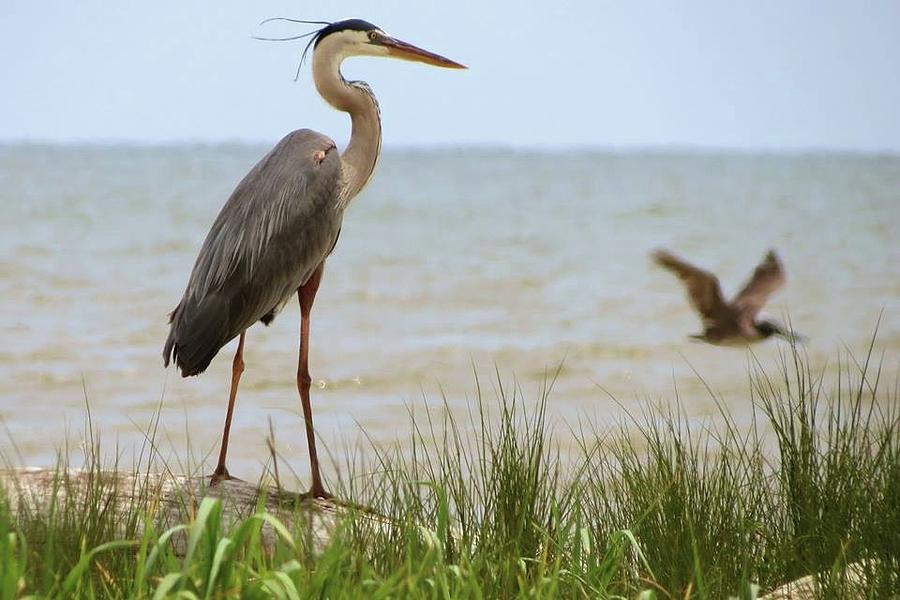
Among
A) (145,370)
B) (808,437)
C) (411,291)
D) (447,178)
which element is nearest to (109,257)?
(411,291)

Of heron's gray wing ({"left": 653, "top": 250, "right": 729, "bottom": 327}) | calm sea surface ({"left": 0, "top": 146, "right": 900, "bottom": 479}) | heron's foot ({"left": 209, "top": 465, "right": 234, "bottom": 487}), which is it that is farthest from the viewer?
calm sea surface ({"left": 0, "top": 146, "right": 900, "bottom": 479})

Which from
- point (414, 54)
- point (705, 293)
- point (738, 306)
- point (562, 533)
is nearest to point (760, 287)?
point (738, 306)

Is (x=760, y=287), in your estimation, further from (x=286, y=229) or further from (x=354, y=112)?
(x=286, y=229)

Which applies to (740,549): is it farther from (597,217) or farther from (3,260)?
(597,217)

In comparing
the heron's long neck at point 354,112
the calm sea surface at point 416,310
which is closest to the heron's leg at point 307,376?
the calm sea surface at point 416,310

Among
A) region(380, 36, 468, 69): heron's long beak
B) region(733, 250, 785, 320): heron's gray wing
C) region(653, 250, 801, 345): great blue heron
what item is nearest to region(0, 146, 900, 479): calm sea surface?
region(653, 250, 801, 345): great blue heron

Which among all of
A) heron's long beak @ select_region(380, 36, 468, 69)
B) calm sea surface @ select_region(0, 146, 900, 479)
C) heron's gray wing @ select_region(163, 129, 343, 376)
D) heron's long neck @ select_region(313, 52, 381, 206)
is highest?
heron's long beak @ select_region(380, 36, 468, 69)

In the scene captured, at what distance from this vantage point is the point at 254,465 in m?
5.93

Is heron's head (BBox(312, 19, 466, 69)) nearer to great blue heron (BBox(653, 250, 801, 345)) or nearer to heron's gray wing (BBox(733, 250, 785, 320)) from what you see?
great blue heron (BBox(653, 250, 801, 345))

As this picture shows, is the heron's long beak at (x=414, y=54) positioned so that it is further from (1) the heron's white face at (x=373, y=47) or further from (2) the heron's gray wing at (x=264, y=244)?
(2) the heron's gray wing at (x=264, y=244)

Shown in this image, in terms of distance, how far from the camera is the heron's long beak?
156 inches

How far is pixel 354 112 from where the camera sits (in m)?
3.95

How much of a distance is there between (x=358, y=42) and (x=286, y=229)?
2.10 ft

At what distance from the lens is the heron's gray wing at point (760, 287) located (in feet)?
18.9
